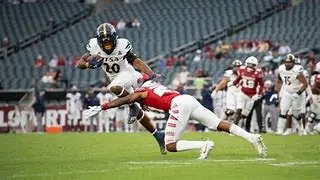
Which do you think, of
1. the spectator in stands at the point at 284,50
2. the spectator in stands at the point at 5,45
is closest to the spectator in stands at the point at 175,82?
the spectator in stands at the point at 284,50

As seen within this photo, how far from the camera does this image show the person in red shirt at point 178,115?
11.1 m

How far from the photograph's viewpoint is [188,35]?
34969mm

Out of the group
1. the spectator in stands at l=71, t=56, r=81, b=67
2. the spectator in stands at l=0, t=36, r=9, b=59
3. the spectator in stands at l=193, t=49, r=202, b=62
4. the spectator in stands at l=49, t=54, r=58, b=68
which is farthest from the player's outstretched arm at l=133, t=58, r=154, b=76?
the spectator in stands at l=0, t=36, r=9, b=59

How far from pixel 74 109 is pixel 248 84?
8.08 m

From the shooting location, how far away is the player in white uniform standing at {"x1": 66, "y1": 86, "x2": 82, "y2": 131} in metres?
27.3

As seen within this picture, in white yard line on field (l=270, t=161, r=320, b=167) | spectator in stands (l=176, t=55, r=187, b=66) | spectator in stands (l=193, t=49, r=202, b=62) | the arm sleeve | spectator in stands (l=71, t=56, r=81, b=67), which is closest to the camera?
white yard line on field (l=270, t=161, r=320, b=167)

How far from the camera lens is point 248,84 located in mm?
21172

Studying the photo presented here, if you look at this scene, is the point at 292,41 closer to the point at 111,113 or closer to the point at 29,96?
the point at 111,113

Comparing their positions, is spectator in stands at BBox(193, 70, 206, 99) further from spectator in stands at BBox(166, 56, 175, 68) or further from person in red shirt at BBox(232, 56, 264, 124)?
person in red shirt at BBox(232, 56, 264, 124)

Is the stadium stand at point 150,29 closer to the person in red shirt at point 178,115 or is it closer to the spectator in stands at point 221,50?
the spectator in stands at point 221,50

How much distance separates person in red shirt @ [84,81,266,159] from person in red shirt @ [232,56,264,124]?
9691 mm

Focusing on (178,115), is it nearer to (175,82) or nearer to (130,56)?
(130,56)

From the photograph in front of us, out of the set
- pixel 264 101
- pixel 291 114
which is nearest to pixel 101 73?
pixel 264 101

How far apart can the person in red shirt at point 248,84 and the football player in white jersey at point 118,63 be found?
23.7 ft
